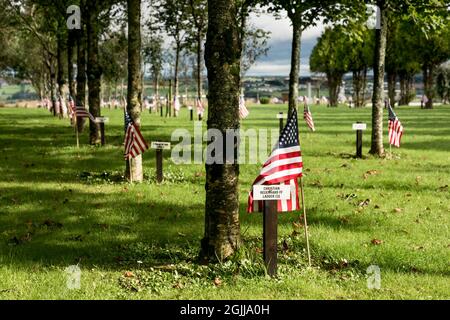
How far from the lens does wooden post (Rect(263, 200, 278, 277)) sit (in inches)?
254

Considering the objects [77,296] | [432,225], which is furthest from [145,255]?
[432,225]

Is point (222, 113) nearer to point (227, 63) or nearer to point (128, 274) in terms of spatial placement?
point (227, 63)

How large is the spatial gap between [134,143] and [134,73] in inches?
76.5

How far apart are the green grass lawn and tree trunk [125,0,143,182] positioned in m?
0.48

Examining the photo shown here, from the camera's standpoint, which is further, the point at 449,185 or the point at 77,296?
the point at 449,185

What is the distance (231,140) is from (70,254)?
114 inches

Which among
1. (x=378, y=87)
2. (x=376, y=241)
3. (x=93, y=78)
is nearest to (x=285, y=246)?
(x=376, y=241)

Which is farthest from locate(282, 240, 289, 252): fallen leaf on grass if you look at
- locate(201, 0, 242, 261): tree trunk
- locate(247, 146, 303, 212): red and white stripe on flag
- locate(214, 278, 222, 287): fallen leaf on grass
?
locate(214, 278, 222, 287): fallen leaf on grass

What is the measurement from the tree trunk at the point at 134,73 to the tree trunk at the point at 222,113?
634cm

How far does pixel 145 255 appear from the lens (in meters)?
7.73

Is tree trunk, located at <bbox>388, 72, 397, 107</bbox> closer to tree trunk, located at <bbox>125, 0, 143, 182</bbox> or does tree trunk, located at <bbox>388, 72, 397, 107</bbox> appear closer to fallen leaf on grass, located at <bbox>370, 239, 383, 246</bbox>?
tree trunk, located at <bbox>125, 0, 143, 182</bbox>

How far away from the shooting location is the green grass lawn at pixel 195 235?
6375 mm

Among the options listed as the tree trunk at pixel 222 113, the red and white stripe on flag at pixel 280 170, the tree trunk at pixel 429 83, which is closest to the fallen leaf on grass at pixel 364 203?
the red and white stripe on flag at pixel 280 170
